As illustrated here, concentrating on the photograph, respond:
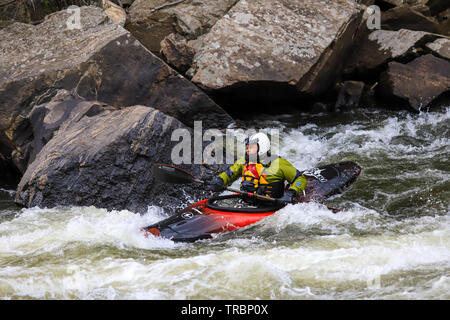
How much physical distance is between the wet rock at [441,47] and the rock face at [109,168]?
15.9 ft

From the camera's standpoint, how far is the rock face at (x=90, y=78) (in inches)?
236

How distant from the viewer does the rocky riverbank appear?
196 inches

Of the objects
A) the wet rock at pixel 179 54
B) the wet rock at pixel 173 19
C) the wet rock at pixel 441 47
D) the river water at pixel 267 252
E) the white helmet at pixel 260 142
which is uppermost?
the wet rock at pixel 173 19

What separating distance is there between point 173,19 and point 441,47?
15.0 ft

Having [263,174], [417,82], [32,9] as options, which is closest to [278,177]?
[263,174]

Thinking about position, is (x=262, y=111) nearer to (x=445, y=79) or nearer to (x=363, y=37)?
(x=363, y=37)

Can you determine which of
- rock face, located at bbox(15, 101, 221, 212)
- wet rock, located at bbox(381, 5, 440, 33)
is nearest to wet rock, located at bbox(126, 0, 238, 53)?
wet rock, located at bbox(381, 5, 440, 33)

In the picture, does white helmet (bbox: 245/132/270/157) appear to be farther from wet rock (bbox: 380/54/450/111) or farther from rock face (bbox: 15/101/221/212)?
wet rock (bbox: 380/54/450/111)

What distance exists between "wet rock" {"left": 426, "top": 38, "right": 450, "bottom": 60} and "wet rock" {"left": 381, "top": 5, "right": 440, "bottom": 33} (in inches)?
43.3

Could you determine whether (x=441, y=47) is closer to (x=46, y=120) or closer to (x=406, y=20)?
(x=406, y=20)

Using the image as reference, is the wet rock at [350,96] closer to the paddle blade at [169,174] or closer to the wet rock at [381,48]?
the wet rock at [381,48]

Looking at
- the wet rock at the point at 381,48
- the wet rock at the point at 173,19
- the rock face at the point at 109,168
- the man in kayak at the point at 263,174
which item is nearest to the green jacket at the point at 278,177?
the man in kayak at the point at 263,174

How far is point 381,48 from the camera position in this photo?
8.00 meters

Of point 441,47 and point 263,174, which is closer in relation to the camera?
point 263,174
